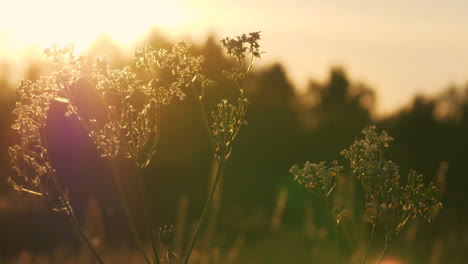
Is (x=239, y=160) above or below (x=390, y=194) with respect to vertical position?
below

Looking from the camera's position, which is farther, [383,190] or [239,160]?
[239,160]

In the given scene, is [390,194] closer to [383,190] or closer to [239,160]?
[383,190]

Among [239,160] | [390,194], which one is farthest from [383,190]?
[239,160]

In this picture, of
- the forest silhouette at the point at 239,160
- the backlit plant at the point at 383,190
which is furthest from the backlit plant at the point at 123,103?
the forest silhouette at the point at 239,160

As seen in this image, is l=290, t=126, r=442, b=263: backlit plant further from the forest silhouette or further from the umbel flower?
the forest silhouette

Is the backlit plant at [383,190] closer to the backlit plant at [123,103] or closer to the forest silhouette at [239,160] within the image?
the backlit plant at [123,103]

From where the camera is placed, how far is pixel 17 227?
35.6m

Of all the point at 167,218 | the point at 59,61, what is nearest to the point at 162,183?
the point at 167,218

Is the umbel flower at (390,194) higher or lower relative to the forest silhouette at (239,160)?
higher

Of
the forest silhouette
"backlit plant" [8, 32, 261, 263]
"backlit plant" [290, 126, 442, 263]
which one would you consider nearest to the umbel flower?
"backlit plant" [290, 126, 442, 263]

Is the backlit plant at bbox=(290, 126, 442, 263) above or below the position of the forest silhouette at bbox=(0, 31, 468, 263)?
above

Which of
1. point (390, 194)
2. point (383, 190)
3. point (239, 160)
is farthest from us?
point (239, 160)

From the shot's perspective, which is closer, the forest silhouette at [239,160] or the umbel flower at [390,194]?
the umbel flower at [390,194]

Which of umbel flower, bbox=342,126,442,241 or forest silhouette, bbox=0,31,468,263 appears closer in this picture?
umbel flower, bbox=342,126,442,241
